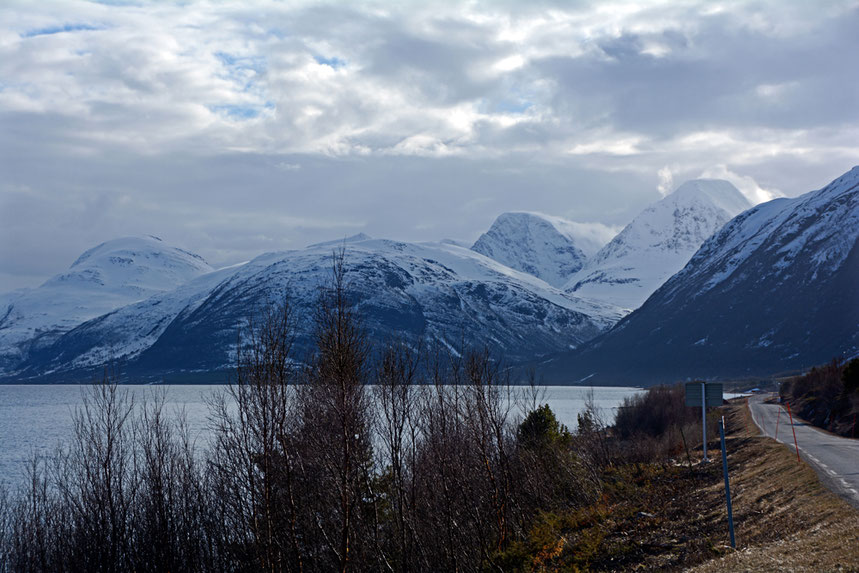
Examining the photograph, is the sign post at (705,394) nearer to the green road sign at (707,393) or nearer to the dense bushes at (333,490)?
the green road sign at (707,393)

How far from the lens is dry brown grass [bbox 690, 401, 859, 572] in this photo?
1942 centimetres

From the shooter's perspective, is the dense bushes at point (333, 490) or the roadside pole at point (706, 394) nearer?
the dense bushes at point (333, 490)

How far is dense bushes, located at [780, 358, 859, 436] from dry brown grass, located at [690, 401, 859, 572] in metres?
22.7

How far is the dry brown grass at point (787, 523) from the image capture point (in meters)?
19.4

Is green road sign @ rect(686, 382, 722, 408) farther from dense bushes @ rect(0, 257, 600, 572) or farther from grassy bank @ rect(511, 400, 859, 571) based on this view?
dense bushes @ rect(0, 257, 600, 572)

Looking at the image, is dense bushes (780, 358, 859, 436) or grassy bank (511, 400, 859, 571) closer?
grassy bank (511, 400, 859, 571)

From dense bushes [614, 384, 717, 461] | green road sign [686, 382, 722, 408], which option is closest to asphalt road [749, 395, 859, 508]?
green road sign [686, 382, 722, 408]

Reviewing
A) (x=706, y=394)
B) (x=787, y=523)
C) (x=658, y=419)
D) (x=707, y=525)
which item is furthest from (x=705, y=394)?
(x=658, y=419)

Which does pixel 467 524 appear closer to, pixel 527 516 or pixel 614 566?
pixel 527 516

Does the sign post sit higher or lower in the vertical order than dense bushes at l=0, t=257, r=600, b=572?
higher

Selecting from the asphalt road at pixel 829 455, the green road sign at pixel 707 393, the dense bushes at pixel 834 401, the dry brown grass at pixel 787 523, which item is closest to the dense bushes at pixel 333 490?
the green road sign at pixel 707 393

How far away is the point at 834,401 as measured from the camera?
226 feet

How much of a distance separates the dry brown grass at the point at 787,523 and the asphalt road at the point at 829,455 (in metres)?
0.51

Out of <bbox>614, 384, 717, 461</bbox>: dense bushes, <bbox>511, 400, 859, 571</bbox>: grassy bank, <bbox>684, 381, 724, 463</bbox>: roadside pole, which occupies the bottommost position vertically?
<bbox>614, 384, 717, 461</bbox>: dense bushes
